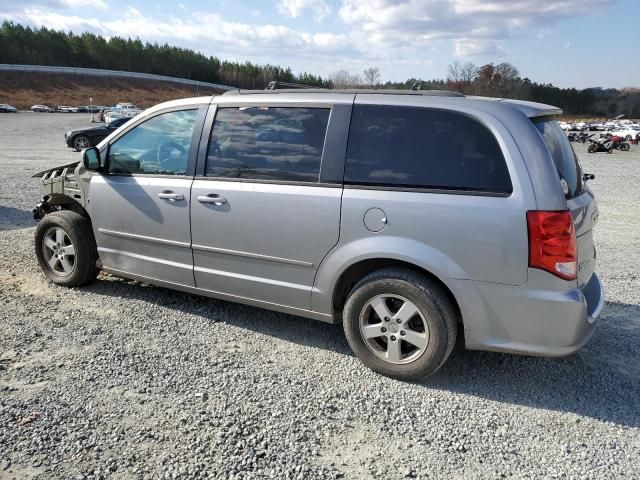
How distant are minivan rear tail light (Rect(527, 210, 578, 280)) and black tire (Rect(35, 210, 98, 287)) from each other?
389 cm

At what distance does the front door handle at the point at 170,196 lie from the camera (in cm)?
415

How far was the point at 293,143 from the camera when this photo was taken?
12.4ft

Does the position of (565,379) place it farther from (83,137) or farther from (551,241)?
(83,137)

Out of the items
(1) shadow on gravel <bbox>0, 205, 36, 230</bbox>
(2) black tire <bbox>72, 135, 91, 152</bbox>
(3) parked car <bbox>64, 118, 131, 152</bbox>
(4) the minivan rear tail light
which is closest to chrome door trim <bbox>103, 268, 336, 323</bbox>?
(4) the minivan rear tail light

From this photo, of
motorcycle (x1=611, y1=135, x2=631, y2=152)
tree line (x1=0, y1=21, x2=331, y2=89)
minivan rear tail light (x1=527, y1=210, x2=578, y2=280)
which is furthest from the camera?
tree line (x1=0, y1=21, x2=331, y2=89)

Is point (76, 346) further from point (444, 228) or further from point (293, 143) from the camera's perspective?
point (444, 228)

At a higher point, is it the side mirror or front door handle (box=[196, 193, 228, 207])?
the side mirror

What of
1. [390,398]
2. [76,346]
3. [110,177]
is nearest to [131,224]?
[110,177]

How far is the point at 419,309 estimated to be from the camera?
3.34 metres

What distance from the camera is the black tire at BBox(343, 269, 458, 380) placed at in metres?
3.30

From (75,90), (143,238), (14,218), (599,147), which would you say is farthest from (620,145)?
(75,90)

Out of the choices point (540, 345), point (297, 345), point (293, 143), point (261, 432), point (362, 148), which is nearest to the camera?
point (261, 432)

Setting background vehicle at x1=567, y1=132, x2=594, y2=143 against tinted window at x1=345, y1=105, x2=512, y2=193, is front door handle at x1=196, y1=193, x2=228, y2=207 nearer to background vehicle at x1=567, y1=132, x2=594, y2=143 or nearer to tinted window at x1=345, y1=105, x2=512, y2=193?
tinted window at x1=345, y1=105, x2=512, y2=193

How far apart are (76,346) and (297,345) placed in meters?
1.67
